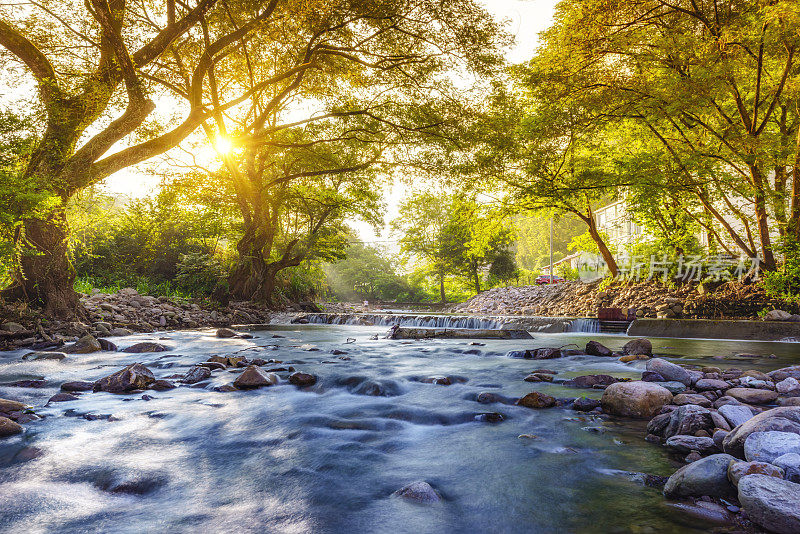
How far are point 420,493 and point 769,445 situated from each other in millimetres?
1938

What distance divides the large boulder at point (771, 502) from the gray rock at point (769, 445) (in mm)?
391

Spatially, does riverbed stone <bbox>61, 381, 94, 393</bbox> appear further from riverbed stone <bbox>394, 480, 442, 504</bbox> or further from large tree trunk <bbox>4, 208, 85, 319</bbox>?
large tree trunk <bbox>4, 208, 85, 319</bbox>

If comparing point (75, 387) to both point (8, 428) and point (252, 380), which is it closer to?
point (8, 428)

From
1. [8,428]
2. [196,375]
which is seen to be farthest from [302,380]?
[8,428]

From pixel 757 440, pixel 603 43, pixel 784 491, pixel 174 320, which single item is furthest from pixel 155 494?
pixel 603 43

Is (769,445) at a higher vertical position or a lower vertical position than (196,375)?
higher

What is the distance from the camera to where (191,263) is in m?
18.8

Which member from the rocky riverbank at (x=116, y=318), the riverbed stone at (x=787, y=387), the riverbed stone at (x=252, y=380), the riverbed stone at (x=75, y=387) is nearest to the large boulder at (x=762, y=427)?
the riverbed stone at (x=787, y=387)

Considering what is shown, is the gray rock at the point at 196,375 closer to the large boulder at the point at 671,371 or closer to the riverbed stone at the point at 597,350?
the large boulder at the point at 671,371

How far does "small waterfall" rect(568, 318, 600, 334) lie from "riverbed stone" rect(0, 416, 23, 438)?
1356cm

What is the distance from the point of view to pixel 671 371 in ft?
15.7

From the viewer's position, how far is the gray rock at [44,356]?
7.06 meters

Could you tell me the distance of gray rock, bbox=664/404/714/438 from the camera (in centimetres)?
308

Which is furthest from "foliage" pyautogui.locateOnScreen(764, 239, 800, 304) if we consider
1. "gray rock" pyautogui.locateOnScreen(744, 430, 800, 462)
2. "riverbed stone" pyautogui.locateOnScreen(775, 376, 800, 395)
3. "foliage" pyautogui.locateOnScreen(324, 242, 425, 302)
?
"foliage" pyautogui.locateOnScreen(324, 242, 425, 302)
